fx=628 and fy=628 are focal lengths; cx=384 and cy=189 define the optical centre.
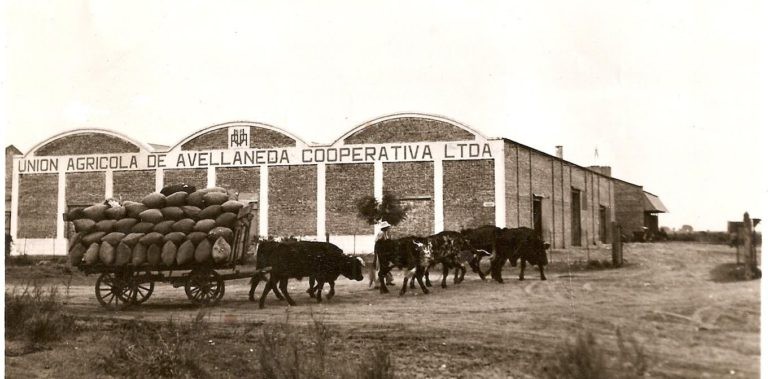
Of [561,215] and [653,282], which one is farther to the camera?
[561,215]

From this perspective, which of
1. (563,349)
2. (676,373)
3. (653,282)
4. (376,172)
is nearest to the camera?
(676,373)

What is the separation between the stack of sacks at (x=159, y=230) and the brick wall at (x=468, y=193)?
3.47 meters

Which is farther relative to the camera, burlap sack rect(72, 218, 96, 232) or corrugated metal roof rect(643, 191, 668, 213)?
burlap sack rect(72, 218, 96, 232)

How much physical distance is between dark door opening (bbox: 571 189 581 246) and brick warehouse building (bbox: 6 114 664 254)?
0.09 ft

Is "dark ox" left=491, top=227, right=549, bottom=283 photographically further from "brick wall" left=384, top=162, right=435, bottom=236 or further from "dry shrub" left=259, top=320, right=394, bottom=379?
"dry shrub" left=259, top=320, right=394, bottom=379

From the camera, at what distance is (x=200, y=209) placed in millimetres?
10359

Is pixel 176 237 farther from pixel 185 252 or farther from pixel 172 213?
pixel 172 213

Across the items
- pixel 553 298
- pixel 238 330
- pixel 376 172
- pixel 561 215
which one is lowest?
pixel 238 330

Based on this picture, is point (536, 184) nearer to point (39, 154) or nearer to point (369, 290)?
point (369, 290)

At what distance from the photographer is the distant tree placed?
33.0 feet

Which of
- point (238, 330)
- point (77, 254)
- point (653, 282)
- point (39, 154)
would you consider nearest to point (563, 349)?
point (653, 282)

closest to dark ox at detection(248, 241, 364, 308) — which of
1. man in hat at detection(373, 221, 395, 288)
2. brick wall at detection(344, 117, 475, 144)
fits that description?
man in hat at detection(373, 221, 395, 288)

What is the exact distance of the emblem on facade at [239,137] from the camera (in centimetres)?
1033

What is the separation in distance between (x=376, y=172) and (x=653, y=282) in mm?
4435
